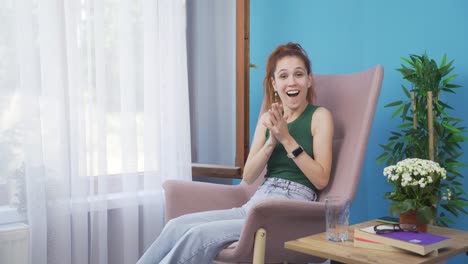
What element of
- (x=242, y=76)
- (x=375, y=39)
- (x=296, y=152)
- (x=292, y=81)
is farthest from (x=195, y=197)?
(x=375, y=39)

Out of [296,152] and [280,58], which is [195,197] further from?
[280,58]

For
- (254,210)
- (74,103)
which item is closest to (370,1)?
(254,210)

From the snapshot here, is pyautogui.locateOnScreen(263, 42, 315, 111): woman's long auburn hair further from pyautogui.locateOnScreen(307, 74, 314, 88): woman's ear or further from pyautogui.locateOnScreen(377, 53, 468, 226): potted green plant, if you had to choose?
pyautogui.locateOnScreen(377, 53, 468, 226): potted green plant

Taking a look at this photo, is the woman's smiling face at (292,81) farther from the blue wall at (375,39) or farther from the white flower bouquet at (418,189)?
the white flower bouquet at (418,189)

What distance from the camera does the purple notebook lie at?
161 centimetres

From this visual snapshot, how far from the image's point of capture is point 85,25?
2615 mm

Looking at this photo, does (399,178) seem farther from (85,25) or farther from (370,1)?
(85,25)

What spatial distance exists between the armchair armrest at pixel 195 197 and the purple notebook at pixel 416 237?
2.98ft

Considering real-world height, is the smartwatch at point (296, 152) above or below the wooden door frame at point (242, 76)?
below

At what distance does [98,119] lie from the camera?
105 inches

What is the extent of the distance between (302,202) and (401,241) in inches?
16.8

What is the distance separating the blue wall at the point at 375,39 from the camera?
92.3 inches

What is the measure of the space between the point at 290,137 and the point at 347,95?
35 centimetres

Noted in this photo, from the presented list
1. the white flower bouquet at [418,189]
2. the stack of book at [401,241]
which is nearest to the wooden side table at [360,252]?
the stack of book at [401,241]
